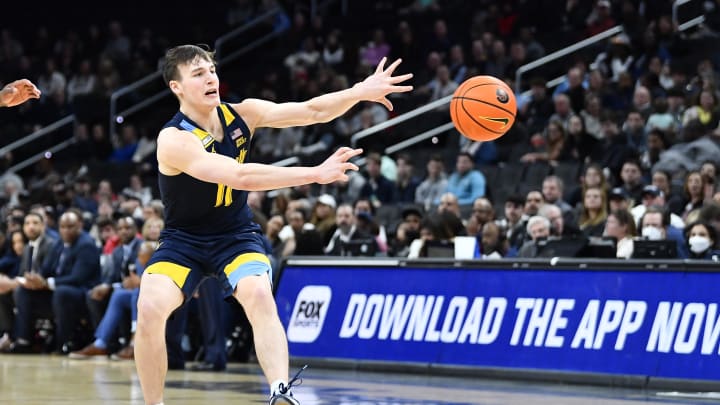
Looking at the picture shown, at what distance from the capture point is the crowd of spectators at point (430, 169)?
14516 mm

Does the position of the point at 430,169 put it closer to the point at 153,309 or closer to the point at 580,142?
the point at 580,142

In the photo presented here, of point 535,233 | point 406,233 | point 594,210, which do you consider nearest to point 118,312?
point 406,233

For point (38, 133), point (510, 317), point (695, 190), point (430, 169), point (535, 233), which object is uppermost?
point (38, 133)

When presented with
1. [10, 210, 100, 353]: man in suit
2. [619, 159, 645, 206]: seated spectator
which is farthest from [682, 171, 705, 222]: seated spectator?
[10, 210, 100, 353]: man in suit

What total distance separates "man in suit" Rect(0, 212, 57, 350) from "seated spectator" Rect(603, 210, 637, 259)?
24.5 feet

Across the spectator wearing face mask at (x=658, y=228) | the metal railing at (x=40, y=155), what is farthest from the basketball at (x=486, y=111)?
the metal railing at (x=40, y=155)

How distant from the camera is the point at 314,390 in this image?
36.1ft

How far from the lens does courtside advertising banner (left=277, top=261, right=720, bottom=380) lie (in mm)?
11242

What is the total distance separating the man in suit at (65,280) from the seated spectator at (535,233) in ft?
18.7

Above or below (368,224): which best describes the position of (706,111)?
above

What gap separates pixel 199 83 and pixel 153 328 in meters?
1.44

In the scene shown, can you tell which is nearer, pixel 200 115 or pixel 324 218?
pixel 200 115

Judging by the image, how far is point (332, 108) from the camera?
7.93 meters

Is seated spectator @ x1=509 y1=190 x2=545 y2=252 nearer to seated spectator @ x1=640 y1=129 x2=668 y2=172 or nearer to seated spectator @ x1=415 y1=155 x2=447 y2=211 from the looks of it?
seated spectator @ x1=640 y1=129 x2=668 y2=172
